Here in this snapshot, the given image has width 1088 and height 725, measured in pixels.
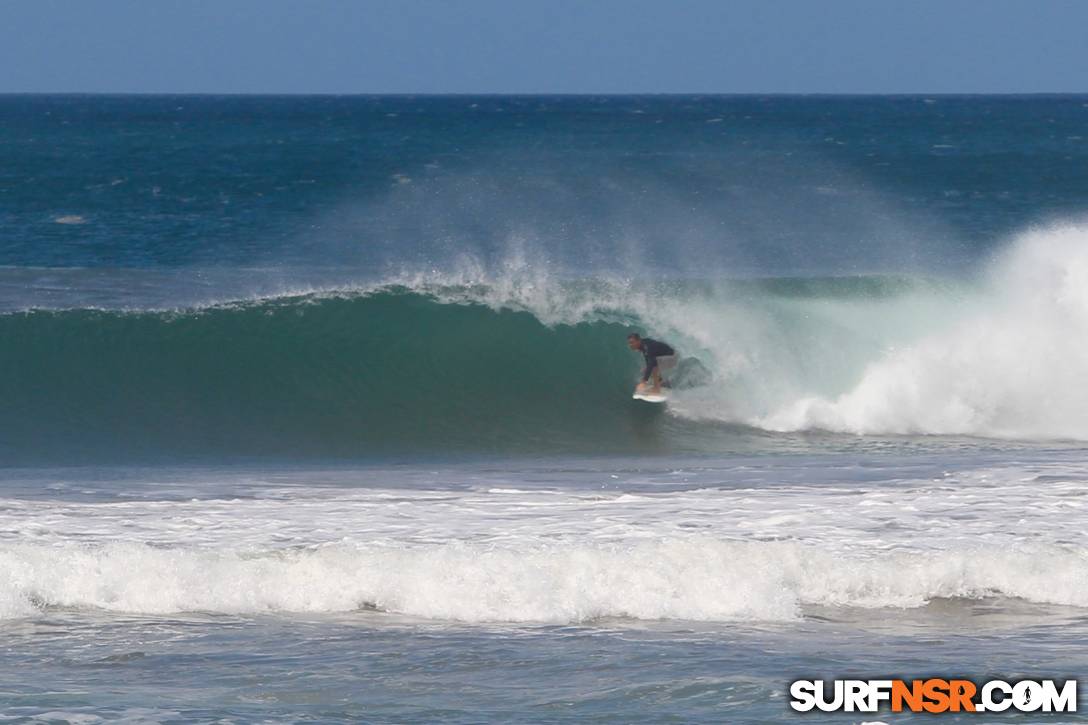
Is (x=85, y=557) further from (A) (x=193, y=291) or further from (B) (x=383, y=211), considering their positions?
(B) (x=383, y=211)

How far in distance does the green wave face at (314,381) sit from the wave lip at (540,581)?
5.04 m

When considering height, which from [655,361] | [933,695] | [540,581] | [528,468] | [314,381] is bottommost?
[933,695]

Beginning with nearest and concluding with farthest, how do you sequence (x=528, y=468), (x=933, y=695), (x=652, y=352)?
(x=933, y=695) → (x=528, y=468) → (x=652, y=352)

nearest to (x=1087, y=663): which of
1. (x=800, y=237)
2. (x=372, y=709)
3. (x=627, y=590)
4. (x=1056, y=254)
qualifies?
(x=627, y=590)

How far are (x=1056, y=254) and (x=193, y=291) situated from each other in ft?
38.3

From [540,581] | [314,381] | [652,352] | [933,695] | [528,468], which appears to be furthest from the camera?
[314,381]

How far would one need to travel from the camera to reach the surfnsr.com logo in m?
5.89

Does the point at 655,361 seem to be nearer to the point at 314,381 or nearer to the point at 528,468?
the point at 528,468

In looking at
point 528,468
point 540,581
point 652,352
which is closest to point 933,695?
point 540,581

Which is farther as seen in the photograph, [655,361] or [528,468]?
Answer: [655,361]

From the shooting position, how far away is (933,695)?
6.06 metres

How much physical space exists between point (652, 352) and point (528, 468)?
2878 millimetres

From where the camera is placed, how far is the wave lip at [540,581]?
768cm

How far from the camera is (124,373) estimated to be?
613 inches
